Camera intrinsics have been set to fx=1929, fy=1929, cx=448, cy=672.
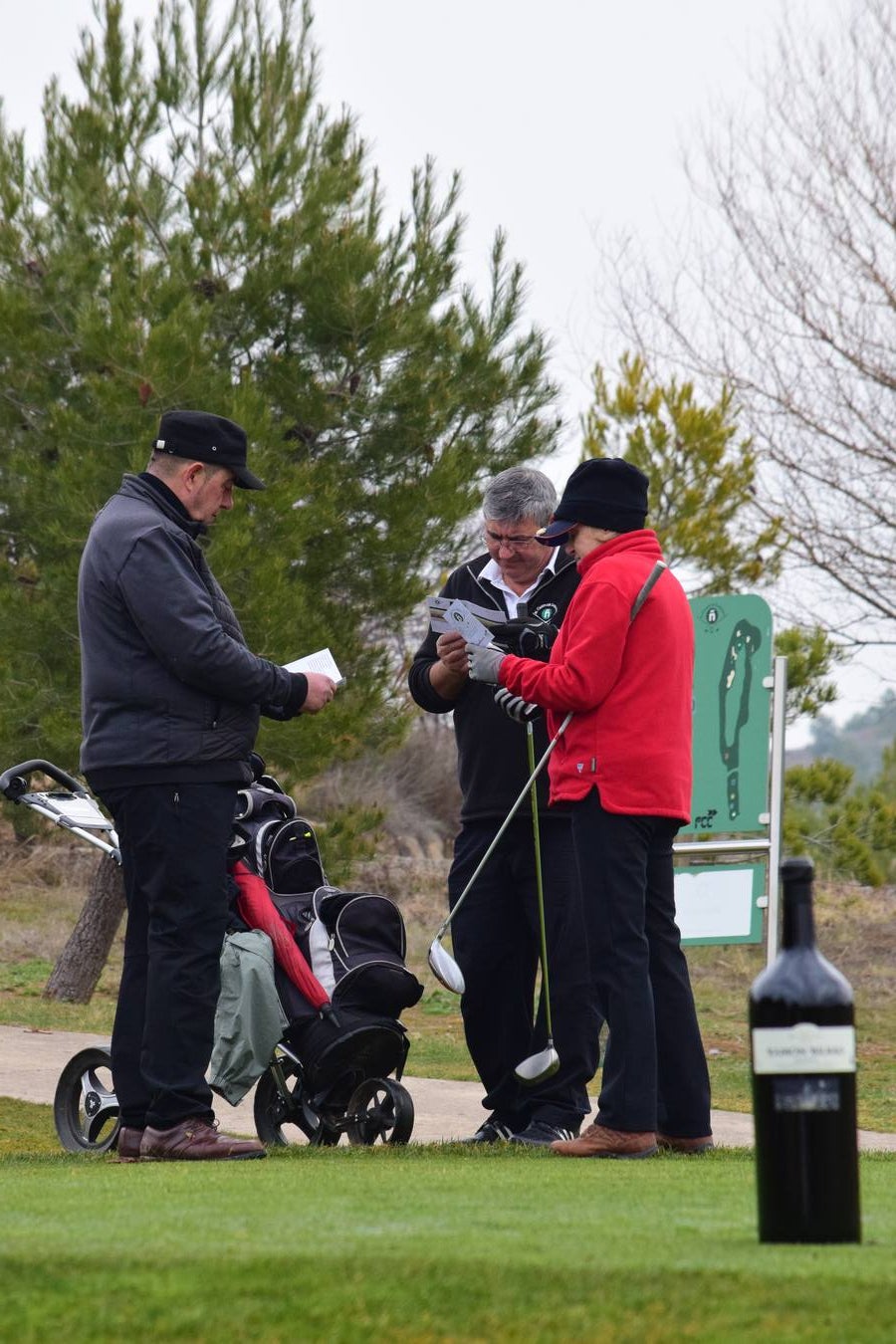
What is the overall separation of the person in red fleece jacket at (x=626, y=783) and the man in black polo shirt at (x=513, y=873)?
0.53m

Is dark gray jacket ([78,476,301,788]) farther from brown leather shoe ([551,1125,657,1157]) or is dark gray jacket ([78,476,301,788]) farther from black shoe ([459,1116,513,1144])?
black shoe ([459,1116,513,1144])

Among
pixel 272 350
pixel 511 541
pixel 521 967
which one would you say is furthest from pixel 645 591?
pixel 272 350

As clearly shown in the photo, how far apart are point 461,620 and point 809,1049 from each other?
118 inches

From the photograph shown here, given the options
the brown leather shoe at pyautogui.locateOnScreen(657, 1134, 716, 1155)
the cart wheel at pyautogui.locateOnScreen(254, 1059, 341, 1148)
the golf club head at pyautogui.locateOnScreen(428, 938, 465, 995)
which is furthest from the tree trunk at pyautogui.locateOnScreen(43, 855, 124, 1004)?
the brown leather shoe at pyautogui.locateOnScreen(657, 1134, 716, 1155)

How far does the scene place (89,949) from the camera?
13.1 metres

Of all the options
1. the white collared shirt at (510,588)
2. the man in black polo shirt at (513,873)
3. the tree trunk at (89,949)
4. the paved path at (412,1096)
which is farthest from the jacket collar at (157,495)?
the tree trunk at (89,949)

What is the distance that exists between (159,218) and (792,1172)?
10085mm

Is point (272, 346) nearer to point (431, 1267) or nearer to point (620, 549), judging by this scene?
point (620, 549)

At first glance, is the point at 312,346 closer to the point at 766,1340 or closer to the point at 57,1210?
the point at 57,1210

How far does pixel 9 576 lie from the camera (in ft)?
39.8

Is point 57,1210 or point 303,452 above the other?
point 303,452

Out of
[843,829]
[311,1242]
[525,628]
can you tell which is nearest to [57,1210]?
[311,1242]

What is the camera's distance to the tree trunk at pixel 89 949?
13.1m

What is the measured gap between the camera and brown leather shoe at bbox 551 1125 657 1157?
4957mm
